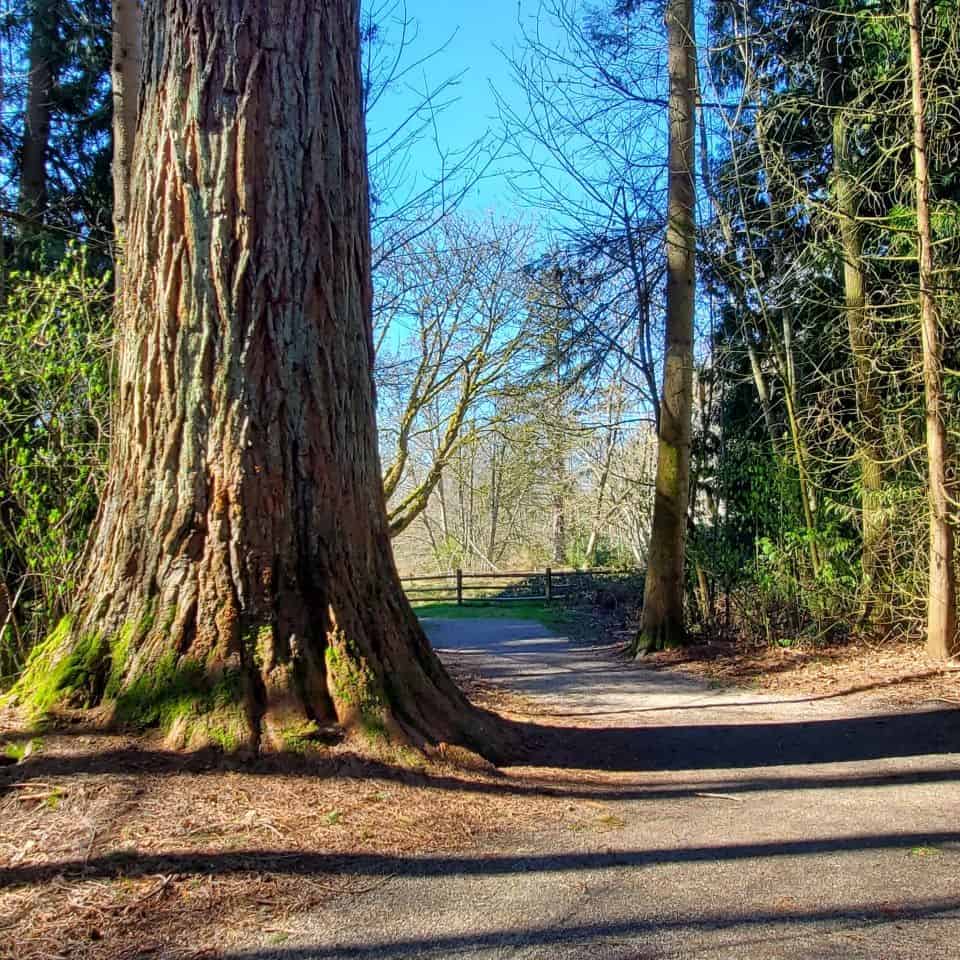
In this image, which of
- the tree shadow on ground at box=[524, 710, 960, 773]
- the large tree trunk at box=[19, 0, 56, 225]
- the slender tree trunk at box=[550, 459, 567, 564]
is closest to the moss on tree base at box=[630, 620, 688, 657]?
the tree shadow on ground at box=[524, 710, 960, 773]

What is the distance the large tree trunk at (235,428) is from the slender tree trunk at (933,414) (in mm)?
6100

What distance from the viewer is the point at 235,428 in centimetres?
395

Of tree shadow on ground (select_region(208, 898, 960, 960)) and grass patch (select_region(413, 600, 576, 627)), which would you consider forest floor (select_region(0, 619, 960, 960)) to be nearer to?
tree shadow on ground (select_region(208, 898, 960, 960))

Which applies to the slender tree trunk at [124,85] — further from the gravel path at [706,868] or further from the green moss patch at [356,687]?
the gravel path at [706,868]

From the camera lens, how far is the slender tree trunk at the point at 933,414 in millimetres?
7961

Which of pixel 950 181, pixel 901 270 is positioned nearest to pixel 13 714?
pixel 901 270

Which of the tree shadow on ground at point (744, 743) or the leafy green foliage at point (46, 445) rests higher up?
the leafy green foliage at point (46, 445)

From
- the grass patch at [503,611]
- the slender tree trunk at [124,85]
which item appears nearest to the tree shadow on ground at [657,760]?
the slender tree trunk at [124,85]

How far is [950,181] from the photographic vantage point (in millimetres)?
9508

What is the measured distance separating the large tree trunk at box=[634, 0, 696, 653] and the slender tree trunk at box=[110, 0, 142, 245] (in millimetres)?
6695

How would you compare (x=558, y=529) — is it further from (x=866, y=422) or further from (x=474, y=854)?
(x=474, y=854)

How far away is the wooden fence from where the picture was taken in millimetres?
22406

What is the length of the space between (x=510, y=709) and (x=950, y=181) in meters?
8.15

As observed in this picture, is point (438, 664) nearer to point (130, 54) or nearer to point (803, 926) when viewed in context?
point (803, 926)
